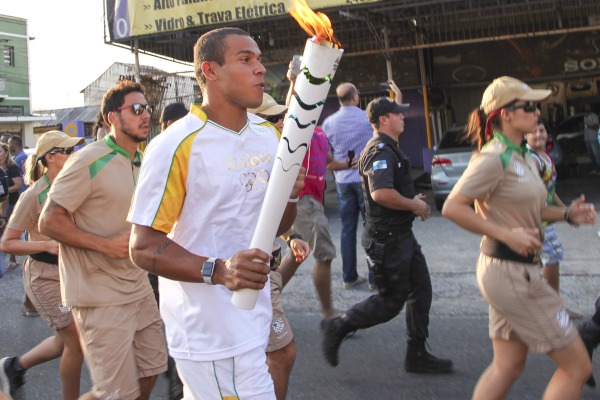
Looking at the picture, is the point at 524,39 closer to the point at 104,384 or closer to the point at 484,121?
the point at 484,121

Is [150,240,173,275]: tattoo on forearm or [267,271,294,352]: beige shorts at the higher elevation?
[150,240,173,275]: tattoo on forearm

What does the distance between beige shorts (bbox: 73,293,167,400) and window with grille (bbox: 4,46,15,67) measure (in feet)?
228

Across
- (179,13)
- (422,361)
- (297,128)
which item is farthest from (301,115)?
(179,13)

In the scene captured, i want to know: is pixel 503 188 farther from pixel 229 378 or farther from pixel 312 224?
pixel 312 224

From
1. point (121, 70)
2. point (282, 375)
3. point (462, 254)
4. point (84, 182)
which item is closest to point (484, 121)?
point (282, 375)

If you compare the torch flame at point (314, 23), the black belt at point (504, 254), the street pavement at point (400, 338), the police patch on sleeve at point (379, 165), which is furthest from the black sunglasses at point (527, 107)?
the torch flame at point (314, 23)

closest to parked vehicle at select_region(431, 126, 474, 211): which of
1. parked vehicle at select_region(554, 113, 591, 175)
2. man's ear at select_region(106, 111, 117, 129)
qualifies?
parked vehicle at select_region(554, 113, 591, 175)

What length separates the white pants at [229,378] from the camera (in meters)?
2.68

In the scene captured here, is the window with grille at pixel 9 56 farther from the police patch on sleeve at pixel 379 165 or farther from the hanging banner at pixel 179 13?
the police patch on sleeve at pixel 379 165

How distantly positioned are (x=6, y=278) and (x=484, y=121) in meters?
8.11

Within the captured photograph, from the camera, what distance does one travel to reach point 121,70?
5247cm

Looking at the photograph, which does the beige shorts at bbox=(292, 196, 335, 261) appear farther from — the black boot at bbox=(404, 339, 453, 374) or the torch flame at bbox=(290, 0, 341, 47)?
the torch flame at bbox=(290, 0, 341, 47)

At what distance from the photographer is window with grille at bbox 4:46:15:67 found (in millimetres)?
68125

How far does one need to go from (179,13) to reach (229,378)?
12468 millimetres
